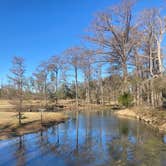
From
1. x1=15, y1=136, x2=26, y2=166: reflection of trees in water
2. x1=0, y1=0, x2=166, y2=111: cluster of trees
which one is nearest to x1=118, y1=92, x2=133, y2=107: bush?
x1=0, y1=0, x2=166, y2=111: cluster of trees

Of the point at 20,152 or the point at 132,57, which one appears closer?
the point at 20,152

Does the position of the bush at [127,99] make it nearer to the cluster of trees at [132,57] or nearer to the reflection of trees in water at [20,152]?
the cluster of trees at [132,57]

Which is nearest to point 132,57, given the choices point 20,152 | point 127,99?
point 127,99

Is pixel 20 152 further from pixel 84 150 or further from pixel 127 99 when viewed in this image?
pixel 127 99

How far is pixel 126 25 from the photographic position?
1828 inches

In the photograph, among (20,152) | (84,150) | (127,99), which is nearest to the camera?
(20,152)

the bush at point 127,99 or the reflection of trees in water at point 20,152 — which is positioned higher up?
the bush at point 127,99

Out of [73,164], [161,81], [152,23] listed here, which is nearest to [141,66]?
[152,23]

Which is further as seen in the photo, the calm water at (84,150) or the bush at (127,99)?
the bush at (127,99)

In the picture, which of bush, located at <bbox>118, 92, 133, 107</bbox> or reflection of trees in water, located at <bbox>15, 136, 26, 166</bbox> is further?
bush, located at <bbox>118, 92, 133, 107</bbox>

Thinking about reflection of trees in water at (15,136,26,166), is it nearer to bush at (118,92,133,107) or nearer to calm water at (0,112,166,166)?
calm water at (0,112,166,166)

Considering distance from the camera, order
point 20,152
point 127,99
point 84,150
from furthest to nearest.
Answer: point 127,99 → point 84,150 → point 20,152

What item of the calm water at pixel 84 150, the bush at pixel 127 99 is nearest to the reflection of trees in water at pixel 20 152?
the calm water at pixel 84 150

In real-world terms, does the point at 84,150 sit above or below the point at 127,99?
below
